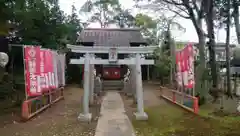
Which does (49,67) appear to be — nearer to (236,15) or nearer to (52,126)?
(52,126)

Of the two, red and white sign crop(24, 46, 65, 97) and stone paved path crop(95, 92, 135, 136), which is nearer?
stone paved path crop(95, 92, 135, 136)

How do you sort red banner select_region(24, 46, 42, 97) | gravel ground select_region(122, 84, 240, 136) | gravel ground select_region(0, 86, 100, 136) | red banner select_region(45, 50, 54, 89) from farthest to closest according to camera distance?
red banner select_region(45, 50, 54, 89), red banner select_region(24, 46, 42, 97), gravel ground select_region(0, 86, 100, 136), gravel ground select_region(122, 84, 240, 136)

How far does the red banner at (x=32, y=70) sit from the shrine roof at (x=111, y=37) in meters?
10.1

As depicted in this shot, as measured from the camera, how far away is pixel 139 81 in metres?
8.76

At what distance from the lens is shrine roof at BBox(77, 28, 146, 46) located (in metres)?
19.1

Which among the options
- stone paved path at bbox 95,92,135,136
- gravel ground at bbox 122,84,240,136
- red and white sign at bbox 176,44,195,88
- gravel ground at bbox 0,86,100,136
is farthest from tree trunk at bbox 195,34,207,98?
gravel ground at bbox 0,86,100,136

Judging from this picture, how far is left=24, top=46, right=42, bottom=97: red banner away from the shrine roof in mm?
10063

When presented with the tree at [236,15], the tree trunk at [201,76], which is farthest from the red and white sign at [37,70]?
the tree at [236,15]

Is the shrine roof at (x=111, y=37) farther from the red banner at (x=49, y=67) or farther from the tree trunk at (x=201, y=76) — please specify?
the tree trunk at (x=201, y=76)

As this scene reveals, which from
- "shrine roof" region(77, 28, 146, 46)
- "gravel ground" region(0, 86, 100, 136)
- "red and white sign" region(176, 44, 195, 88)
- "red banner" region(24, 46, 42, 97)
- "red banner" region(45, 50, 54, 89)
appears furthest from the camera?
"shrine roof" region(77, 28, 146, 46)

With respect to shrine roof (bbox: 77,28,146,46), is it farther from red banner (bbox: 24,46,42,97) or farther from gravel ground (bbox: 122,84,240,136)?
gravel ground (bbox: 122,84,240,136)

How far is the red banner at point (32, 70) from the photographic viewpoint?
325 inches

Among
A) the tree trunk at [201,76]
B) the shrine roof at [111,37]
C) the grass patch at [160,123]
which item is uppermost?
the shrine roof at [111,37]

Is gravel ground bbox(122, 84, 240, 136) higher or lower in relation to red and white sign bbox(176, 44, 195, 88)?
lower
